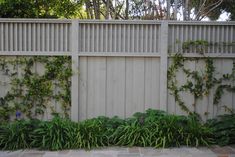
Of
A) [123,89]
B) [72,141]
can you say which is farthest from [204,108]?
[72,141]

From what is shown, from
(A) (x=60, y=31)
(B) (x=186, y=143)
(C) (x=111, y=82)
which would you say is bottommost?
(B) (x=186, y=143)

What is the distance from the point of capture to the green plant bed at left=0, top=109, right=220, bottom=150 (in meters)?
5.75

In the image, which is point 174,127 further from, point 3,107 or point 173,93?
point 3,107

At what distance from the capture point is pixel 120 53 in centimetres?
648

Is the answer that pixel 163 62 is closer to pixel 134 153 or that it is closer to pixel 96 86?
pixel 96 86

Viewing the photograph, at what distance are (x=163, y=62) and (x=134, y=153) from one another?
1.75m

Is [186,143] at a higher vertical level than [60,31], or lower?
lower

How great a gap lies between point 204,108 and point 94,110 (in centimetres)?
190

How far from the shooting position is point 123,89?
652cm

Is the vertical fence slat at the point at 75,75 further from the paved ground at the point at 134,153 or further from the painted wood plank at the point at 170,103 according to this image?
the painted wood plank at the point at 170,103

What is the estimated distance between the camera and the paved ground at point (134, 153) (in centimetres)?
545

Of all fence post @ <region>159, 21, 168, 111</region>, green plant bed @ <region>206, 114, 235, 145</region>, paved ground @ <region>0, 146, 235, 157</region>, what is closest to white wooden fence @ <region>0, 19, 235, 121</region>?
fence post @ <region>159, 21, 168, 111</region>

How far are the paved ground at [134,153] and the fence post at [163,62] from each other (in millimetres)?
A: 1012

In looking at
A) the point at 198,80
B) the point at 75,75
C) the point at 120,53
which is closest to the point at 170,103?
the point at 198,80
